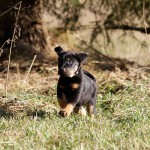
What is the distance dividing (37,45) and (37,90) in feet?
8.17

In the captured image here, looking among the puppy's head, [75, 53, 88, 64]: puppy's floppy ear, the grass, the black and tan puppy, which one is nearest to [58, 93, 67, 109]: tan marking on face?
the black and tan puppy

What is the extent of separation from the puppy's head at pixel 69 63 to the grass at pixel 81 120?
0.63m

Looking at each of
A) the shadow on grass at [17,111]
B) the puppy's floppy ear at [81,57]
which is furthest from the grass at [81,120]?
the puppy's floppy ear at [81,57]

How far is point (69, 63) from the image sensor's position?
6375 millimetres

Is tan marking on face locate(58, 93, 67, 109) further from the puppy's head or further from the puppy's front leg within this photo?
the puppy's head

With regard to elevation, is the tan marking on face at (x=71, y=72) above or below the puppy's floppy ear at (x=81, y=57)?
below

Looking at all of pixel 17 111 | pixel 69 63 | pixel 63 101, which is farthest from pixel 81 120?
pixel 17 111

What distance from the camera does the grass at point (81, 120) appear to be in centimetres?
561

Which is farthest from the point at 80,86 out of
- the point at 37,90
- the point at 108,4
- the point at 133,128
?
the point at 108,4

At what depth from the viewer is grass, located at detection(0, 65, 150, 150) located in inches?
221

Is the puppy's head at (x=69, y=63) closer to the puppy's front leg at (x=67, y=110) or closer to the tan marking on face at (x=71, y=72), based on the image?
the tan marking on face at (x=71, y=72)

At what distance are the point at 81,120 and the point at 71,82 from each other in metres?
0.50

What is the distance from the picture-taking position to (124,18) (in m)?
13.0

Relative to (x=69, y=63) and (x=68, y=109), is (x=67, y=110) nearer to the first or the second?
(x=68, y=109)
